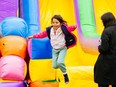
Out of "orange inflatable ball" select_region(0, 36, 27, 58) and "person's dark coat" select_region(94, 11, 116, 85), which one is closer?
"person's dark coat" select_region(94, 11, 116, 85)

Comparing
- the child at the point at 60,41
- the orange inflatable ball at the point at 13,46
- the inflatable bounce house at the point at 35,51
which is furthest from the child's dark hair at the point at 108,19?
the orange inflatable ball at the point at 13,46

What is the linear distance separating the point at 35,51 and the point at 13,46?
390mm

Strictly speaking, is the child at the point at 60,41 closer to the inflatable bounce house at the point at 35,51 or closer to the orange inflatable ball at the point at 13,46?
the inflatable bounce house at the point at 35,51

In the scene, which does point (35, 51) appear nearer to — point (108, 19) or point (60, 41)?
point (60, 41)

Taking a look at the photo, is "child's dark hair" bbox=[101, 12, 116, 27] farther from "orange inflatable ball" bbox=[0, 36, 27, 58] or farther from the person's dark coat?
"orange inflatable ball" bbox=[0, 36, 27, 58]

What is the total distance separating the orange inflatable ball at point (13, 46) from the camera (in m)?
4.91

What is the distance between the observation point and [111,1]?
6.95 metres

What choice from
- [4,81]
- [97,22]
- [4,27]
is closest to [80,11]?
[97,22]

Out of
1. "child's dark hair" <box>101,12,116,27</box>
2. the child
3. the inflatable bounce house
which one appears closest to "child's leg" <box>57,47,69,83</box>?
the child

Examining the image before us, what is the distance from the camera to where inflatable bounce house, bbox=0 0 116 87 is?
462cm

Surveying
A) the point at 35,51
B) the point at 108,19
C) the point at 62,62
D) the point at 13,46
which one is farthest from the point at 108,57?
the point at 13,46

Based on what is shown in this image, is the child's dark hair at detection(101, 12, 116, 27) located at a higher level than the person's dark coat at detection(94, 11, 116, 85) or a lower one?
higher

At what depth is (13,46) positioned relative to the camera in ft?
16.2

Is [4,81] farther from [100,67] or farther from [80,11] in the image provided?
[80,11]
